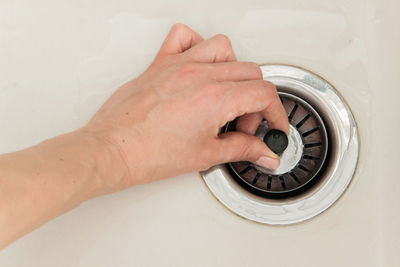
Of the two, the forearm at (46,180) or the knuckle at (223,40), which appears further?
the knuckle at (223,40)

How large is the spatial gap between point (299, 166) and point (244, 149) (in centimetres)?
12

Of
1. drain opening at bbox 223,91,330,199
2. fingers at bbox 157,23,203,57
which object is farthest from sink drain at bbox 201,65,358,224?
fingers at bbox 157,23,203,57

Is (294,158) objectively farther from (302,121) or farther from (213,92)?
(213,92)

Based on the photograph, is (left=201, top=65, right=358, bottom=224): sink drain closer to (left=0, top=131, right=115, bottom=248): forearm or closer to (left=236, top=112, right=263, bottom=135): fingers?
(left=236, top=112, right=263, bottom=135): fingers

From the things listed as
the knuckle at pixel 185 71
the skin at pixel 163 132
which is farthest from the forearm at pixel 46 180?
the knuckle at pixel 185 71

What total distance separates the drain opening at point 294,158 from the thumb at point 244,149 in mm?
50

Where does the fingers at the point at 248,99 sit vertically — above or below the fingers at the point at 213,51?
below

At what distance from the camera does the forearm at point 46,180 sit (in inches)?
14.7

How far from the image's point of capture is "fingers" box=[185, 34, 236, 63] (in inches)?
19.8

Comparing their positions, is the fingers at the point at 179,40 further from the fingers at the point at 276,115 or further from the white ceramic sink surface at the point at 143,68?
the fingers at the point at 276,115

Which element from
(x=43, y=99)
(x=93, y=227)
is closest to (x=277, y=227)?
(x=93, y=227)

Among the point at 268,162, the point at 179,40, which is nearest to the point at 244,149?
the point at 268,162

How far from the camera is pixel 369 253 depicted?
480 mm

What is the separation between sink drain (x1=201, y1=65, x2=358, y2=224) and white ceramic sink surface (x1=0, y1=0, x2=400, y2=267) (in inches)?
0.5
